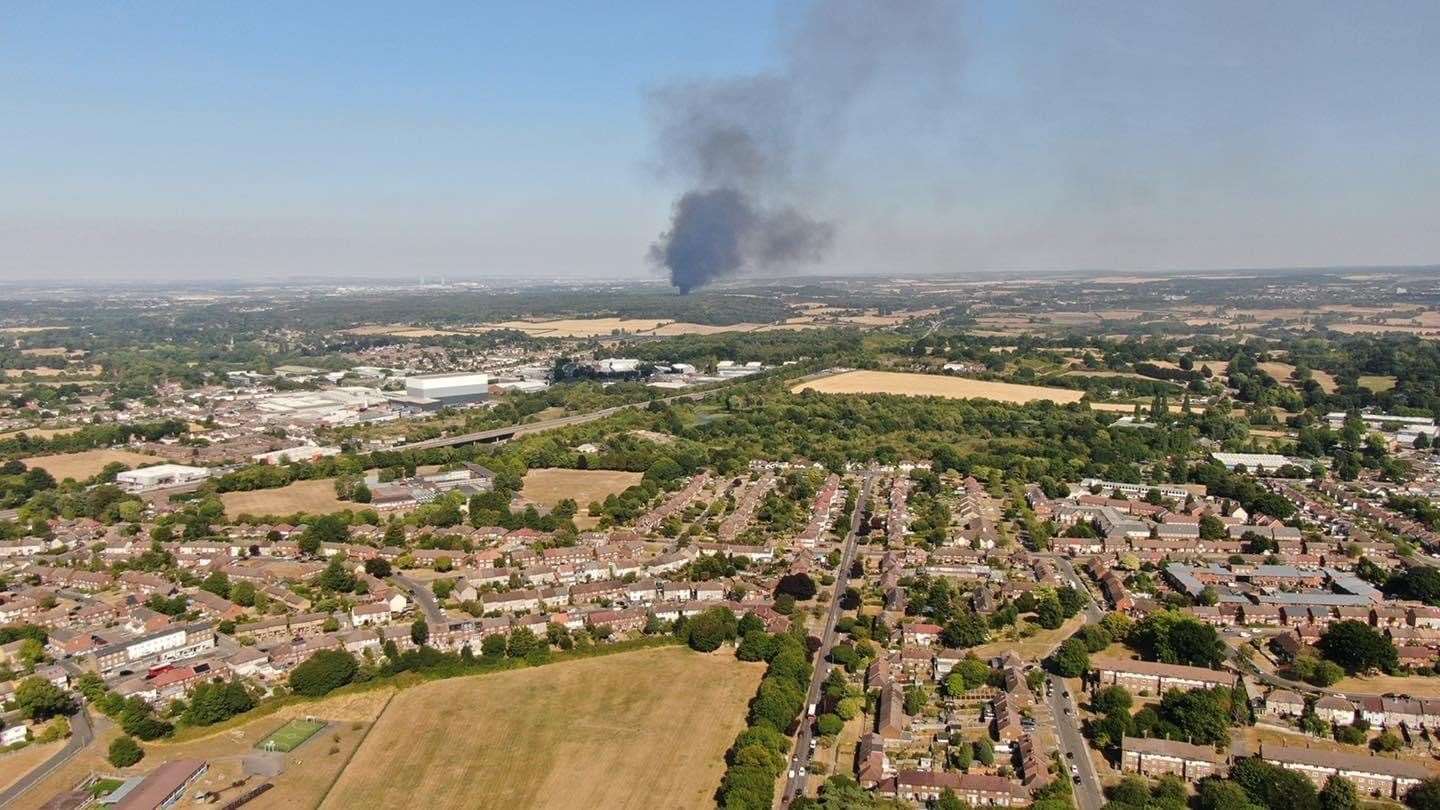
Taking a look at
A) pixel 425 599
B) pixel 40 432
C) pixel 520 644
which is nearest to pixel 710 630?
pixel 520 644

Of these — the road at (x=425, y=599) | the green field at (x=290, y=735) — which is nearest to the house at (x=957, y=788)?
the green field at (x=290, y=735)

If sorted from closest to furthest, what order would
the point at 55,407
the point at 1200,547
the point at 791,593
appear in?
1. the point at 791,593
2. the point at 1200,547
3. the point at 55,407

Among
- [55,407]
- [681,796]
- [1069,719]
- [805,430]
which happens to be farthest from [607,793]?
[55,407]

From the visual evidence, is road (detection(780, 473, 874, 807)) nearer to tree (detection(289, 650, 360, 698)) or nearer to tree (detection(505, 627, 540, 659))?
tree (detection(505, 627, 540, 659))

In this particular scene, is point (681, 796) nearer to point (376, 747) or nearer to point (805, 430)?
point (376, 747)

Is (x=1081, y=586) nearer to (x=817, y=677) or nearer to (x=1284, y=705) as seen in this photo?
(x=1284, y=705)

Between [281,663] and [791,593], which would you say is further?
[791,593]

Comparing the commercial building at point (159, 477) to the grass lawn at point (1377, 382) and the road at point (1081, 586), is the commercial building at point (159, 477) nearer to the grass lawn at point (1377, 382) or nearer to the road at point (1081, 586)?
the road at point (1081, 586)
